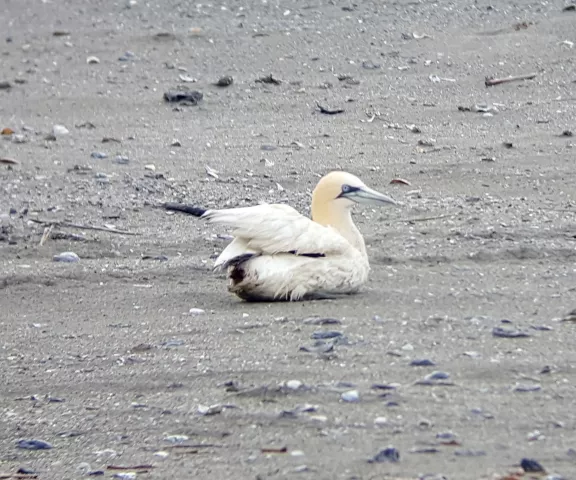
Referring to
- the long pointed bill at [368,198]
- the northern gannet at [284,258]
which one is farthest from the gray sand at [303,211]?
the long pointed bill at [368,198]

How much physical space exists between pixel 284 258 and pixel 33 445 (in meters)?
1.71

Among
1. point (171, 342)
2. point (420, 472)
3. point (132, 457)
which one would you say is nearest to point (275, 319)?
point (171, 342)

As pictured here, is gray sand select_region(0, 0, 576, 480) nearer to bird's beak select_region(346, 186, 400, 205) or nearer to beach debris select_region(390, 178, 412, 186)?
beach debris select_region(390, 178, 412, 186)

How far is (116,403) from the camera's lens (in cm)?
493

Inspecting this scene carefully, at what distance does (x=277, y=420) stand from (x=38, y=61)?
9.93 m

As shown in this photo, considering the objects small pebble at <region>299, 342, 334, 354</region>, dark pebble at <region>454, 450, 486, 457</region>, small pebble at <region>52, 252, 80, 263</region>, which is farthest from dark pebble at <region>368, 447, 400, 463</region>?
small pebble at <region>52, 252, 80, 263</region>

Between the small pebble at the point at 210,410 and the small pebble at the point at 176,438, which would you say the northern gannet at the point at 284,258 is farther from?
the small pebble at the point at 176,438

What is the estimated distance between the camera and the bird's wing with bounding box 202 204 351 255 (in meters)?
5.92

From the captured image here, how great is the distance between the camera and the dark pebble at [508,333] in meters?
5.17

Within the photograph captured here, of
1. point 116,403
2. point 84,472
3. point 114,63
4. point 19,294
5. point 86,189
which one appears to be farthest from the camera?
point 114,63

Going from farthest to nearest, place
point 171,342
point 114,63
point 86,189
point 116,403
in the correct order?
1. point 114,63
2. point 86,189
3. point 171,342
4. point 116,403

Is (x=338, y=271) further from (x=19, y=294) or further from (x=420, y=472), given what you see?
(x=420, y=472)

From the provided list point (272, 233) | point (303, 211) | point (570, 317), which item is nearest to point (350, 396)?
point (570, 317)

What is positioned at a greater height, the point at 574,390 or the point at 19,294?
the point at 574,390
